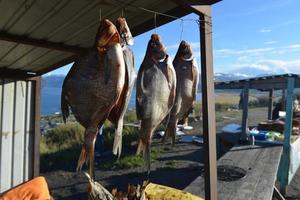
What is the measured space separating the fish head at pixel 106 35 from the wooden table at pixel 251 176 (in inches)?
138

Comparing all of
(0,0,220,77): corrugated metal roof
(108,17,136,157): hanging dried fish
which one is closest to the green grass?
(0,0,220,77): corrugated metal roof

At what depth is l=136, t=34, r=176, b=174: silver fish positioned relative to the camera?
2578 mm

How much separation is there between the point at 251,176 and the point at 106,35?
5128 mm

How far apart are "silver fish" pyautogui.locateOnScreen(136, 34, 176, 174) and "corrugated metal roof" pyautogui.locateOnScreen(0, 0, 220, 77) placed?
2.13 feet

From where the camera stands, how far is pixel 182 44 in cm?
300

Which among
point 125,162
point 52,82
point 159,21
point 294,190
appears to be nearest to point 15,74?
point 159,21

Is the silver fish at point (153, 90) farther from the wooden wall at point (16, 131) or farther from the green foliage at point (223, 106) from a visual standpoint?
the green foliage at point (223, 106)

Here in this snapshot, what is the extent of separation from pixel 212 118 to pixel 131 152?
465 inches

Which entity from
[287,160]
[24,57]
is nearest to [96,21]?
[24,57]

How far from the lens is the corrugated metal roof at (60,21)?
11.4ft

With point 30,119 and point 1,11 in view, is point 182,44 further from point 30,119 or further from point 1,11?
point 30,119

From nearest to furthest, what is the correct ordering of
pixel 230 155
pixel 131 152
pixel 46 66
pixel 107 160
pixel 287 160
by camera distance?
pixel 46 66 → pixel 230 155 → pixel 287 160 → pixel 107 160 → pixel 131 152

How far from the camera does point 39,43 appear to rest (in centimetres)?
484

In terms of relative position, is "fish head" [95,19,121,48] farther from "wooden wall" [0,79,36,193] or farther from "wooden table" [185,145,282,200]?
"wooden wall" [0,79,36,193]
